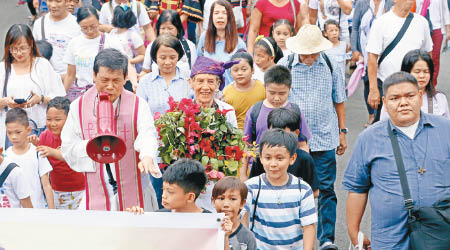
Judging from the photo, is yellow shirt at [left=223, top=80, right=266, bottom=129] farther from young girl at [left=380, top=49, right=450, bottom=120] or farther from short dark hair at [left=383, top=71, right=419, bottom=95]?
short dark hair at [left=383, top=71, right=419, bottom=95]

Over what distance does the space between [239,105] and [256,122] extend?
0.68 meters

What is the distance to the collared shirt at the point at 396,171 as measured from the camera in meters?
4.57

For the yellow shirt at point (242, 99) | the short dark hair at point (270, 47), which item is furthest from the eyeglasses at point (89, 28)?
the yellow shirt at point (242, 99)

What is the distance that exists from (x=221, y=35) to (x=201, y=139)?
2.99 metres

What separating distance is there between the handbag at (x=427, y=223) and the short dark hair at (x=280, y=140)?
98 centimetres

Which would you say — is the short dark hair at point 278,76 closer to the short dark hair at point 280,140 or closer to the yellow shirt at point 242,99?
the yellow shirt at point 242,99

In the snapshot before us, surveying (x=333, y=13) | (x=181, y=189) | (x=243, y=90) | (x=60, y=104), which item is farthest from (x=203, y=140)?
(x=333, y=13)

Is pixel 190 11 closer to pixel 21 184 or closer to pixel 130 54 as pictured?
pixel 130 54

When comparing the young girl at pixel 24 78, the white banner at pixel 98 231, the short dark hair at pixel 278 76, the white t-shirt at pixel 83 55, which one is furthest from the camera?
the white t-shirt at pixel 83 55

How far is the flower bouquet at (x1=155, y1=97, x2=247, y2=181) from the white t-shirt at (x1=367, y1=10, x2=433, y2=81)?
2.69 meters

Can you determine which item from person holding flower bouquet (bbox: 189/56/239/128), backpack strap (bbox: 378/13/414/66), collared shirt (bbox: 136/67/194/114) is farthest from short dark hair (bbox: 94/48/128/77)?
backpack strap (bbox: 378/13/414/66)

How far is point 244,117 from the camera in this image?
7.06m

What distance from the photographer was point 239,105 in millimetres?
7004

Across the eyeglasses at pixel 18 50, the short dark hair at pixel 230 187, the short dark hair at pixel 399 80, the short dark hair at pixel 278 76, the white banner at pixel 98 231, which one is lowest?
the white banner at pixel 98 231
